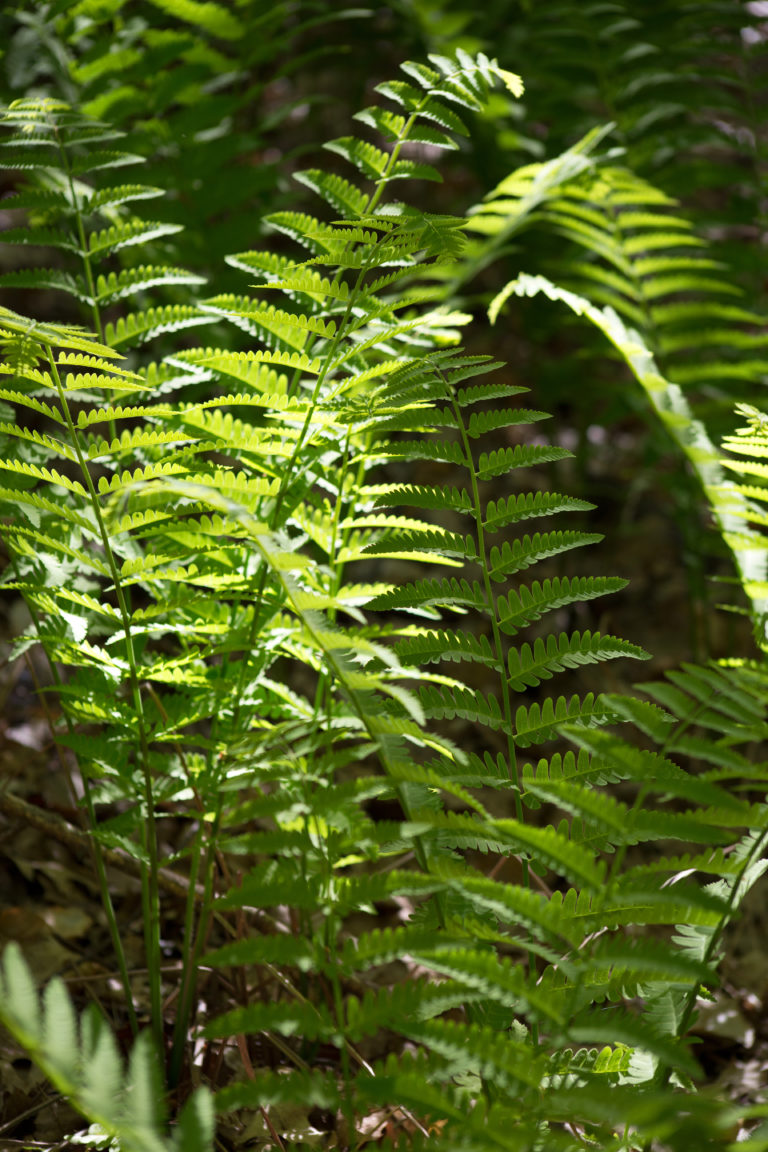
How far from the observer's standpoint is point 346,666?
3.03 feet

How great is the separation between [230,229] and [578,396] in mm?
1345

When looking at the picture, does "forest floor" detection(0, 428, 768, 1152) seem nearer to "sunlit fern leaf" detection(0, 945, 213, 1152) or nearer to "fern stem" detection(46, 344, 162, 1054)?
"fern stem" detection(46, 344, 162, 1054)

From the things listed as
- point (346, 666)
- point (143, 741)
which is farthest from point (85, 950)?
point (346, 666)

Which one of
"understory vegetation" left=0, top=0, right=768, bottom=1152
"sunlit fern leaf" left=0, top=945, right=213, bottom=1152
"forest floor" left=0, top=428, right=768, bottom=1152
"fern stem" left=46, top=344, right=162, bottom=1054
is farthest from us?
"forest floor" left=0, top=428, right=768, bottom=1152

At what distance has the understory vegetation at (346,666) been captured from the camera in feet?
2.82

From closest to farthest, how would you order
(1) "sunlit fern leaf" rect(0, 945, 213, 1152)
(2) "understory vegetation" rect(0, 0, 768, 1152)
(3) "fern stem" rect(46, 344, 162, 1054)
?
(1) "sunlit fern leaf" rect(0, 945, 213, 1152)
(2) "understory vegetation" rect(0, 0, 768, 1152)
(3) "fern stem" rect(46, 344, 162, 1054)

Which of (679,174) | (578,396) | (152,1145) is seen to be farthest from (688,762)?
(152,1145)

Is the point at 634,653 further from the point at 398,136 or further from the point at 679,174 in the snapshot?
the point at 679,174

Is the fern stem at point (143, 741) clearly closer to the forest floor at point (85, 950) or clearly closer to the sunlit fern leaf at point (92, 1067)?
the forest floor at point (85, 950)

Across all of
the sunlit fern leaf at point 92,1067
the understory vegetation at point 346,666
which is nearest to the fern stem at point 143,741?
the understory vegetation at point 346,666

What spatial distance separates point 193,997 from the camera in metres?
1.33

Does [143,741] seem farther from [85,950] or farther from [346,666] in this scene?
[85,950]

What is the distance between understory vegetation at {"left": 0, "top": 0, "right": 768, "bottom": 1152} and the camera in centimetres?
86

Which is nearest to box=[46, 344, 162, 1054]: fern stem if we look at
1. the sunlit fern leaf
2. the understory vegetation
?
the understory vegetation
